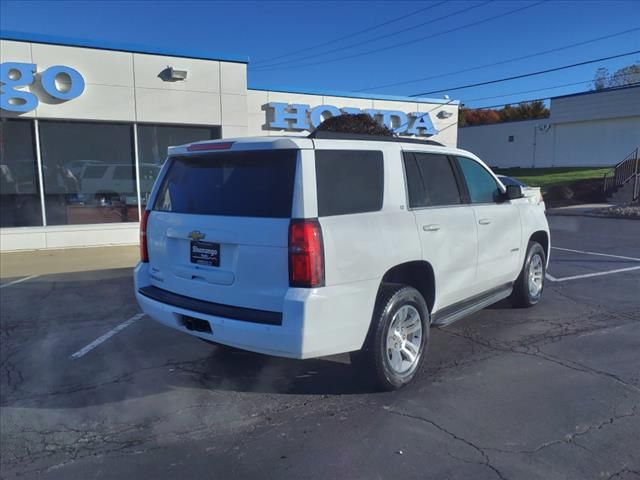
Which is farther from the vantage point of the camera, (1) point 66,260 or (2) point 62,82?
(2) point 62,82

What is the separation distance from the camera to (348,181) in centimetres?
383

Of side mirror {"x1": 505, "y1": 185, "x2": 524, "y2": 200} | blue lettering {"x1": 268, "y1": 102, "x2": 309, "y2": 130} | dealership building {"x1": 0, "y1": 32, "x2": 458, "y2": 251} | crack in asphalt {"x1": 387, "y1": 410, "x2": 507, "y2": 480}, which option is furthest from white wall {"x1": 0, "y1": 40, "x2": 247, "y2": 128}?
crack in asphalt {"x1": 387, "y1": 410, "x2": 507, "y2": 480}

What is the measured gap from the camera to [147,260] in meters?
4.60

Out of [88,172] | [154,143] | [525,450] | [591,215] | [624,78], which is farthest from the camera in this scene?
[624,78]

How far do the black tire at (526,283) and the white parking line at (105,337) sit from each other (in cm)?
474

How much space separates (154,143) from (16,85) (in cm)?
312

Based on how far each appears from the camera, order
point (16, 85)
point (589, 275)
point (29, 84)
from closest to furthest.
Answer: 1. point (589, 275)
2. point (16, 85)
3. point (29, 84)

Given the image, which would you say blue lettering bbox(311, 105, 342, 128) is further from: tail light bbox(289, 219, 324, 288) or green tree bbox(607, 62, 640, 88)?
green tree bbox(607, 62, 640, 88)

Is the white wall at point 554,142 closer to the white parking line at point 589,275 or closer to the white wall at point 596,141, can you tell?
the white wall at point 596,141

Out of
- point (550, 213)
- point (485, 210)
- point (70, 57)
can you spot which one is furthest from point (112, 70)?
point (550, 213)

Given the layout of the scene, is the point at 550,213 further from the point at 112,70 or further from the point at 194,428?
the point at 194,428

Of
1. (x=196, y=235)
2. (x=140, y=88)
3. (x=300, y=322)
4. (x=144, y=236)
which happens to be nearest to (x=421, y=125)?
(x=140, y=88)

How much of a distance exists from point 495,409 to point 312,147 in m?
2.38

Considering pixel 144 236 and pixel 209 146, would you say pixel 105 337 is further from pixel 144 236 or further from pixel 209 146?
pixel 209 146
